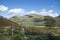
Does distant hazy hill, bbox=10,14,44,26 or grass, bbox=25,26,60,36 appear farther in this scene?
distant hazy hill, bbox=10,14,44,26

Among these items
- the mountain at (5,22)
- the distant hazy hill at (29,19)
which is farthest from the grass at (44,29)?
the mountain at (5,22)

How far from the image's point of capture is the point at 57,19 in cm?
718

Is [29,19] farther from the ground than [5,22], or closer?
farther from the ground

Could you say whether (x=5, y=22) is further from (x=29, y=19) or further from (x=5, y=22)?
(x=29, y=19)

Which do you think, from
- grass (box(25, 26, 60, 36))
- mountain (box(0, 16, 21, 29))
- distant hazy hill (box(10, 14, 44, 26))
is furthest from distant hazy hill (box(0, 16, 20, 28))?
grass (box(25, 26, 60, 36))

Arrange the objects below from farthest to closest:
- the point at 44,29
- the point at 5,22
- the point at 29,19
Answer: the point at 29,19, the point at 44,29, the point at 5,22

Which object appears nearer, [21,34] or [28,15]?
[21,34]

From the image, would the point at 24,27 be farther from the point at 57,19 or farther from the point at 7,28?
the point at 57,19

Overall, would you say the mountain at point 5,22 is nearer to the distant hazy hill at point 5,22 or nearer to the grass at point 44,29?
the distant hazy hill at point 5,22

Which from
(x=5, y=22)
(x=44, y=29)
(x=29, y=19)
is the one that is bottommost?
(x=44, y=29)

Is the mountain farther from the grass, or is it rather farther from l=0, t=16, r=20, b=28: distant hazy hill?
the grass

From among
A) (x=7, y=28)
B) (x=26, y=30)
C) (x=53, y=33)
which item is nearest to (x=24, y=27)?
(x=26, y=30)

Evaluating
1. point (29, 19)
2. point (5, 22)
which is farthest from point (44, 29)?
point (5, 22)

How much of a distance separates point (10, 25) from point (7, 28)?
19 cm
